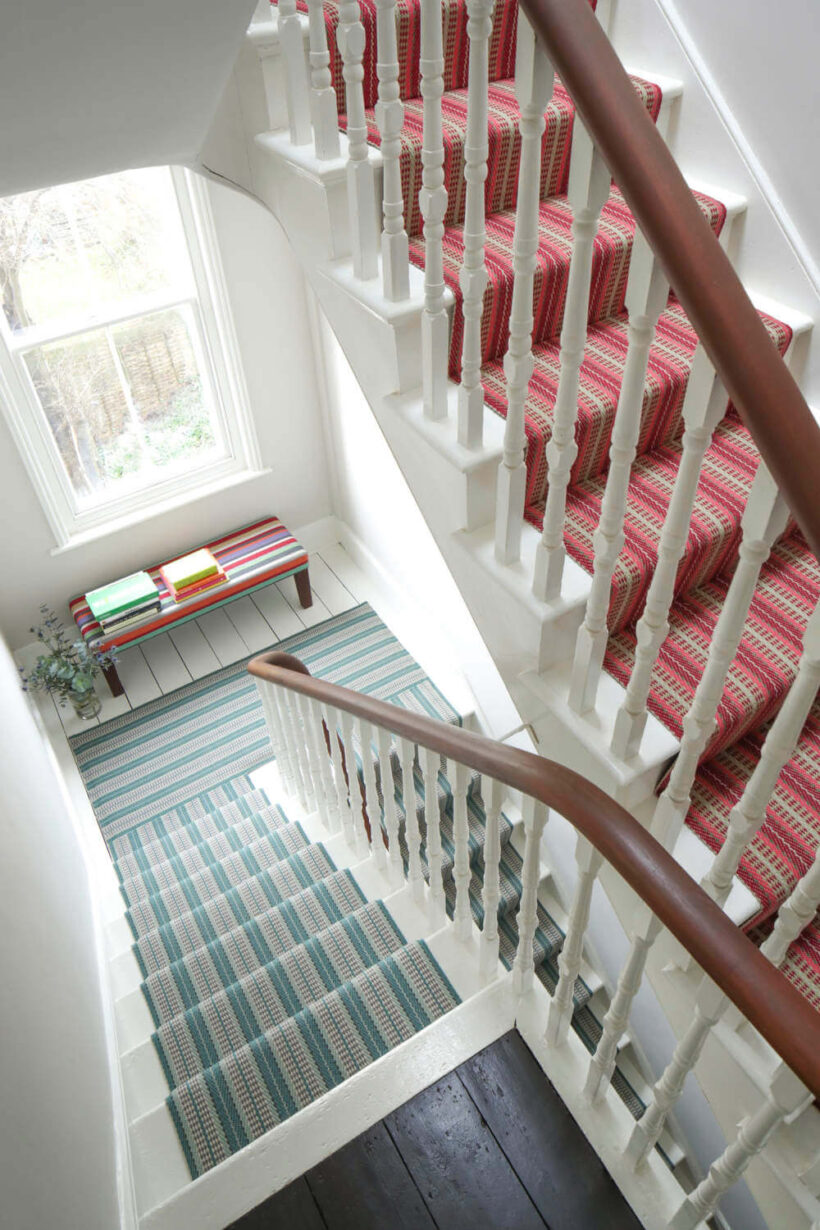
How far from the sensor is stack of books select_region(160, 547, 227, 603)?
468cm

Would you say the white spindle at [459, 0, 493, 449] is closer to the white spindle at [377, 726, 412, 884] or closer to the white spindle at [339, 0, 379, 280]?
the white spindle at [339, 0, 379, 280]

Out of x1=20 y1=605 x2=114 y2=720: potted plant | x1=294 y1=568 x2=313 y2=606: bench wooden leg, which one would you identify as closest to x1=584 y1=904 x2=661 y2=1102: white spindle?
x1=20 y1=605 x2=114 y2=720: potted plant

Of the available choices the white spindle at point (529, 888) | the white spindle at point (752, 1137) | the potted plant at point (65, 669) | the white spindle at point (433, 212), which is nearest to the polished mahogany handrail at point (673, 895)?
the white spindle at point (529, 888)

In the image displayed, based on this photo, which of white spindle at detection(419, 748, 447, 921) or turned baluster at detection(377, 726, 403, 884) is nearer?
white spindle at detection(419, 748, 447, 921)

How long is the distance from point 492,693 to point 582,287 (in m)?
3.06

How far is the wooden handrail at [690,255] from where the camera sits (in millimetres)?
985

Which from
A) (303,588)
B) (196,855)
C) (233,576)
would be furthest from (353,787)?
(303,588)

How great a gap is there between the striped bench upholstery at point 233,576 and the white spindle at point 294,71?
3174 mm

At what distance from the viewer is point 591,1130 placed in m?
1.75

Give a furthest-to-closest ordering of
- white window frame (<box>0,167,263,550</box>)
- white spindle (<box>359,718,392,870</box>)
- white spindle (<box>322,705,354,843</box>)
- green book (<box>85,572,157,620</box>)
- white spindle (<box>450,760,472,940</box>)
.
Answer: green book (<box>85,572,157,620</box>) → white window frame (<box>0,167,263,550</box>) → white spindle (<box>322,705,354,843</box>) → white spindle (<box>359,718,392,870</box>) → white spindle (<box>450,760,472,940</box>)

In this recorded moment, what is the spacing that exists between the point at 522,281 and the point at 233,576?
147 inches

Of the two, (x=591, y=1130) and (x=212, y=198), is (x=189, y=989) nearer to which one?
(x=591, y=1130)

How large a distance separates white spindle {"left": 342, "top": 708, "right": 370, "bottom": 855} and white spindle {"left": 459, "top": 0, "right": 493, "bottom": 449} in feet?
3.24

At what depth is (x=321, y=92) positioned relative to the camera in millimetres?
1656
